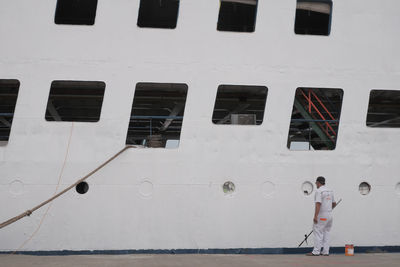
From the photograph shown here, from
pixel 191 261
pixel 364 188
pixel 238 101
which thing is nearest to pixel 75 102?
pixel 238 101

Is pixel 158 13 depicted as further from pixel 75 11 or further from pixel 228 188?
pixel 228 188

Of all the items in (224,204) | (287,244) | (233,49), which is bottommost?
(287,244)

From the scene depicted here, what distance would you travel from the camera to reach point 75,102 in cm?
1471

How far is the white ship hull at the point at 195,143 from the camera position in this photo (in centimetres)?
870

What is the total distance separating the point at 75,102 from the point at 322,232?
8.87m

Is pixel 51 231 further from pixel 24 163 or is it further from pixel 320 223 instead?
pixel 320 223

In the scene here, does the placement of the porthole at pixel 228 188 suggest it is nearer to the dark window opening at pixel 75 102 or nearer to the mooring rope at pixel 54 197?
the mooring rope at pixel 54 197

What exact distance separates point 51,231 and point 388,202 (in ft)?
20.2

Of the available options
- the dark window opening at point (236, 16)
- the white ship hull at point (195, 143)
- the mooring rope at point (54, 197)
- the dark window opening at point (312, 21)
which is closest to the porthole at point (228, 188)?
the white ship hull at point (195, 143)

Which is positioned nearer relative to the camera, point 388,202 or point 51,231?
point 51,231

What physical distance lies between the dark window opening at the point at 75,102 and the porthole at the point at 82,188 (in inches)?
84.6

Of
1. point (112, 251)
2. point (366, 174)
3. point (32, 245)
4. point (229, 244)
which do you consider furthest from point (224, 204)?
point (32, 245)

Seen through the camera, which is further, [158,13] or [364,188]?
[158,13]

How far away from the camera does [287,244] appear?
8.95 m
